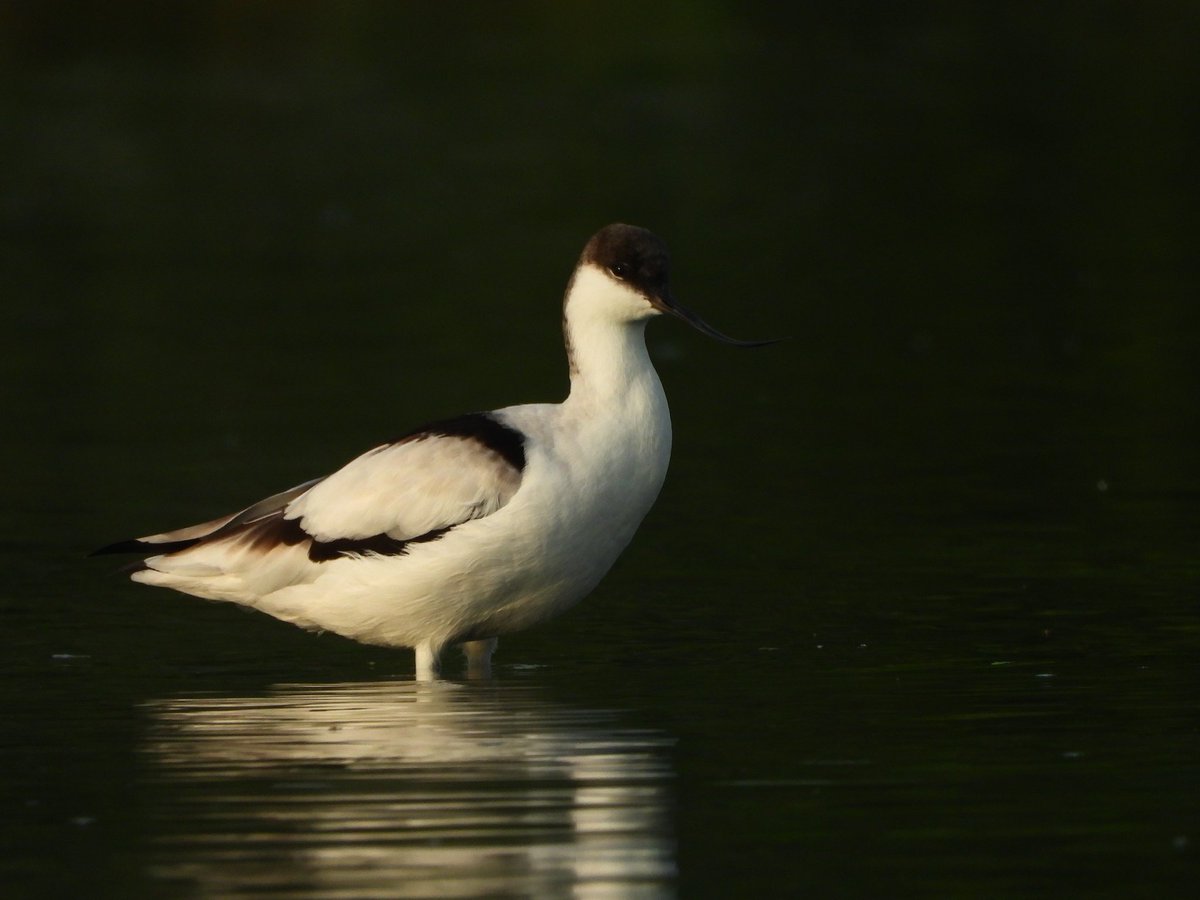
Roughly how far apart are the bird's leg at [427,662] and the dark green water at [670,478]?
0.17 meters

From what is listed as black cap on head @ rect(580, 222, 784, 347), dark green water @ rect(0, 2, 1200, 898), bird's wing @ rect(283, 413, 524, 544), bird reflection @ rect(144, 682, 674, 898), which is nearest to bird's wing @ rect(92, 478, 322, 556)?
bird's wing @ rect(283, 413, 524, 544)

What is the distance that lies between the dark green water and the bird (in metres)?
0.31

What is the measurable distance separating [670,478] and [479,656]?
4.09 m

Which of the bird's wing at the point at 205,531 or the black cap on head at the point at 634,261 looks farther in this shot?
the bird's wing at the point at 205,531

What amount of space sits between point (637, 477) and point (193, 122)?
25121mm

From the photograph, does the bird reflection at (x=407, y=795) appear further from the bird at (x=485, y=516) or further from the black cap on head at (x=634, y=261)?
the black cap on head at (x=634, y=261)

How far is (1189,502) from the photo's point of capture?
489 inches

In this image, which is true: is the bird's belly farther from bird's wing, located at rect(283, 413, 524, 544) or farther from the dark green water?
the dark green water

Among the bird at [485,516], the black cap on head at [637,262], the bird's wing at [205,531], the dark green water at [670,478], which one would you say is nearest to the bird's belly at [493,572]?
the bird at [485,516]

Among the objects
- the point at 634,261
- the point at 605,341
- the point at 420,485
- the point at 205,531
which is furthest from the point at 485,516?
the point at 205,531

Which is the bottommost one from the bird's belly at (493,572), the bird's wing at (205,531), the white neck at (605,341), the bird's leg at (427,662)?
the bird's leg at (427,662)

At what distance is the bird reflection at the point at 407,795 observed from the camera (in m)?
6.66

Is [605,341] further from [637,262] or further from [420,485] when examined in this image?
[420,485]

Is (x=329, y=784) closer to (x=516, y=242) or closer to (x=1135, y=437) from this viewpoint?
(x=1135, y=437)
